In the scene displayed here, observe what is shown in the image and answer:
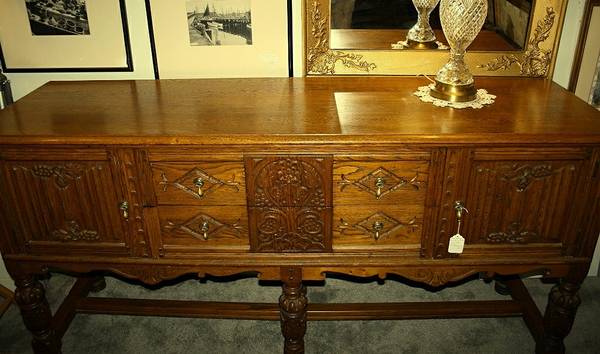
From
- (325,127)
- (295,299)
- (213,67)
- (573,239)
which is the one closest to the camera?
(325,127)

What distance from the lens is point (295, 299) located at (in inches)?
85.6

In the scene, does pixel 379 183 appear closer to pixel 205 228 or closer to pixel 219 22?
pixel 205 228

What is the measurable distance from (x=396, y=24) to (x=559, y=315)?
58.1 inches

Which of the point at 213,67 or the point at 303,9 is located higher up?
the point at 303,9

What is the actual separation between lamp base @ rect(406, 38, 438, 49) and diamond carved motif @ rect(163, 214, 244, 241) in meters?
1.13

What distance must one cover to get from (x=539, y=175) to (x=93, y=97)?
1.85 meters

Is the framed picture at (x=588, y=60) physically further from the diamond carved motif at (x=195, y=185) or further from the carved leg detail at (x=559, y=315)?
the diamond carved motif at (x=195, y=185)

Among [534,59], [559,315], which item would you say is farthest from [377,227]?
[534,59]

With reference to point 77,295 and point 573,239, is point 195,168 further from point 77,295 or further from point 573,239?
point 573,239

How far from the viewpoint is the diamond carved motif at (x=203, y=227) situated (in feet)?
6.59

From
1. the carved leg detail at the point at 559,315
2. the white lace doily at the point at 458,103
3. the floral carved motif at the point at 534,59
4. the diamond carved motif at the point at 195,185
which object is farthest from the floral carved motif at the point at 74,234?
the carved leg detail at the point at 559,315

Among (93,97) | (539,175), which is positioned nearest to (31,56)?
(93,97)

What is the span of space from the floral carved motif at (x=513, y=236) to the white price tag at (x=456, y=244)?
128mm

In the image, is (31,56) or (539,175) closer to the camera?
(539,175)
